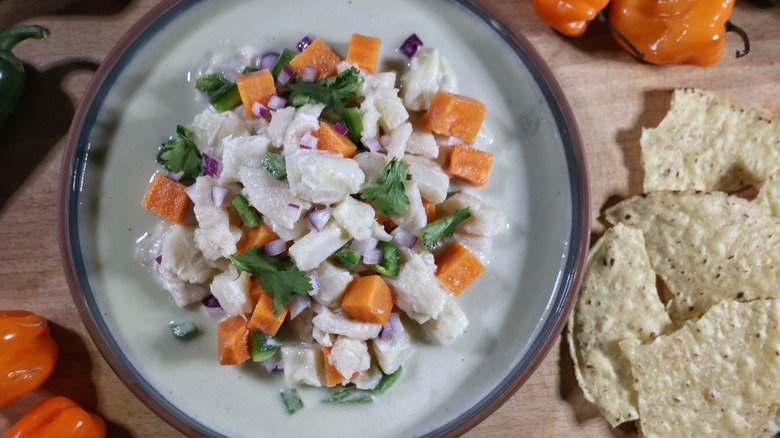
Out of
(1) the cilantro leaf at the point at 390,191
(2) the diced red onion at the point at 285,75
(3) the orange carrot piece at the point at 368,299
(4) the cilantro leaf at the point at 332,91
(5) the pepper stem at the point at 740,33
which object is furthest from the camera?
(5) the pepper stem at the point at 740,33

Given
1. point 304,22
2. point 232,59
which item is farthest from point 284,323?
point 304,22

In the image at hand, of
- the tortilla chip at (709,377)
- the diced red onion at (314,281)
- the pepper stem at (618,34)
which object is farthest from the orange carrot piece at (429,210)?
the pepper stem at (618,34)

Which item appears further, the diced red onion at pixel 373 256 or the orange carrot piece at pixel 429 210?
the orange carrot piece at pixel 429 210

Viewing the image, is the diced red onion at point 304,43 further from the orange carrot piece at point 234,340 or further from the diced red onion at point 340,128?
the orange carrot piece at point 234,340

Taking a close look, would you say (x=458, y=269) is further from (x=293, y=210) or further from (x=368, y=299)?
(x=293, y=210)

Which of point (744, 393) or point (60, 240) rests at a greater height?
point (60, 240)

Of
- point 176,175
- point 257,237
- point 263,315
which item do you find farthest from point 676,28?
point 176,175

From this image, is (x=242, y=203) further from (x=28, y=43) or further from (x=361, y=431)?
(x=28, y=43)
